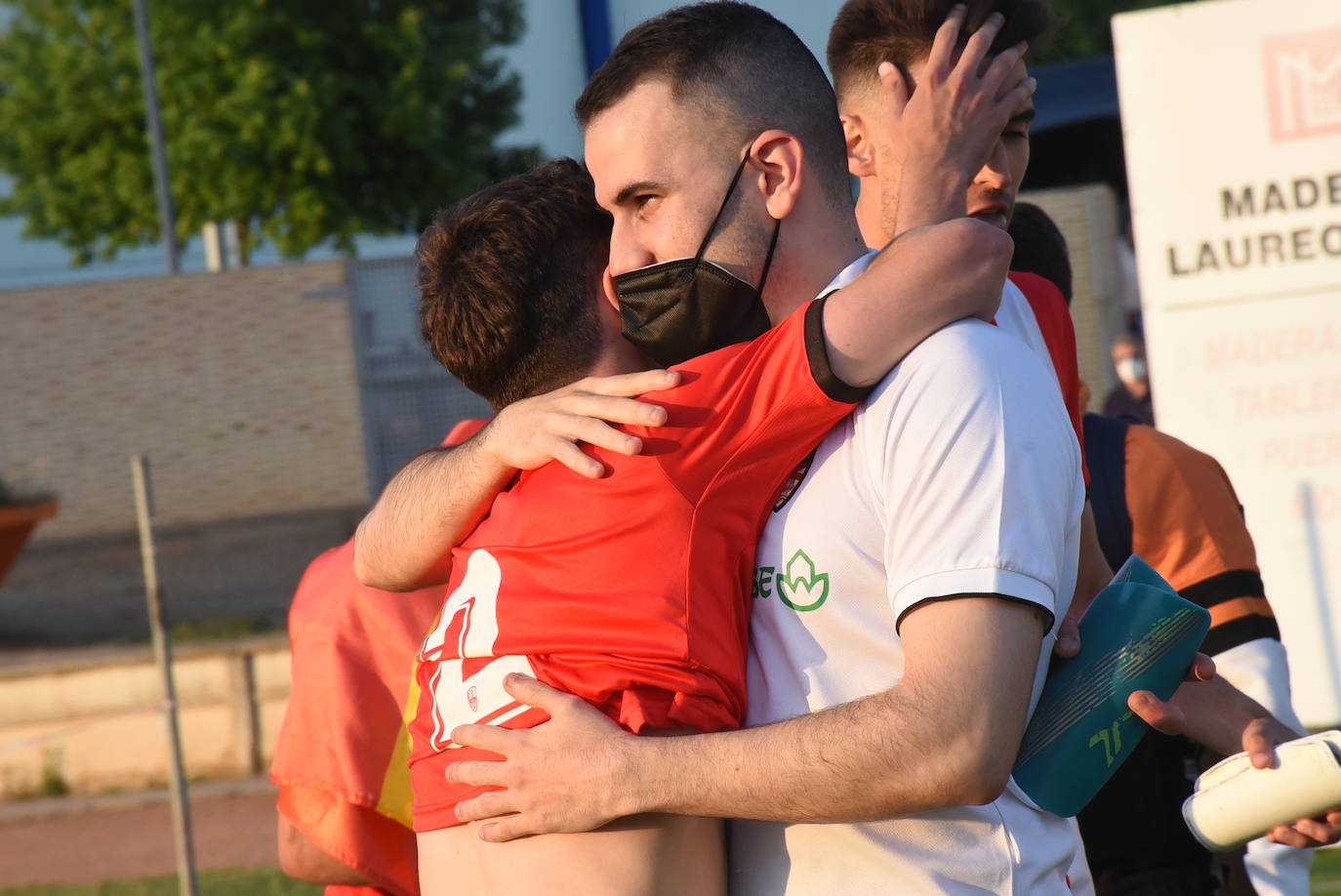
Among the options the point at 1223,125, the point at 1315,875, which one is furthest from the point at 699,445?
the point at 1315,875

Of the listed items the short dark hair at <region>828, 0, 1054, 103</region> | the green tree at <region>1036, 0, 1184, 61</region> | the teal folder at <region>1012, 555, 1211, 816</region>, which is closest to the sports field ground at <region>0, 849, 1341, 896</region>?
the short dark hair at <region>828, 0, 1054, 103</region>

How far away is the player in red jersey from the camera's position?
176 cm

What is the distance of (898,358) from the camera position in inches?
69.4

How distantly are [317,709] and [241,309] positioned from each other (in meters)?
18.4

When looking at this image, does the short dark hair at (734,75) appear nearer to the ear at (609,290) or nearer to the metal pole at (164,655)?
the ear at (609,290)

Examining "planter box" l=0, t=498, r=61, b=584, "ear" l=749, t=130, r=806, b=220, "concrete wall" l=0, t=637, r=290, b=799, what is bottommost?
"concrete wall" l=0, t=637, r=290, b=799

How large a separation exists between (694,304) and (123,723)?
26.8ft

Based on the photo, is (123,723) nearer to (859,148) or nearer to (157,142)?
(859,148)

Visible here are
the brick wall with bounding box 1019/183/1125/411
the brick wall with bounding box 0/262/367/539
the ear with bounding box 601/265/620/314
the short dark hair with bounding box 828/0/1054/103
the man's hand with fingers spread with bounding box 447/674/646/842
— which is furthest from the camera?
the brick wall with bounding box 0/262/367/539

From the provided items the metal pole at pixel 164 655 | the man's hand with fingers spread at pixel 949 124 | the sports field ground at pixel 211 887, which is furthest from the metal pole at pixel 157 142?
the man's hand with fingers spread at pixel 949 124

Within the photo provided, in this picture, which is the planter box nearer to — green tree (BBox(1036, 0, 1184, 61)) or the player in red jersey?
the player in red jersey

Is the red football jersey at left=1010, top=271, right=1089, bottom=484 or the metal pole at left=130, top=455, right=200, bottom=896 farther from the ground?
the red football jersey at left=1010, top=271, right=1089, bottom=484

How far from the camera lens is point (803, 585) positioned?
1.81m

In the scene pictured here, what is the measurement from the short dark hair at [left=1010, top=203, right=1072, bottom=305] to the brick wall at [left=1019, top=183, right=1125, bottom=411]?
1184cm
